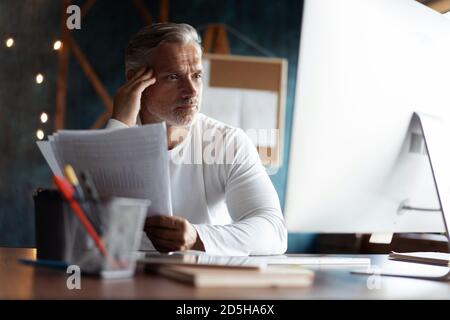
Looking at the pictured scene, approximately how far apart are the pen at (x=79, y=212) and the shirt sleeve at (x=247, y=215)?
1.10 feet

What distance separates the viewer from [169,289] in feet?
1.83

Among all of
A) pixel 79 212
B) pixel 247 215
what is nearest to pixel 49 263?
pixel 79 212

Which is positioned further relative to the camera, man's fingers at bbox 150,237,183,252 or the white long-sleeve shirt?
the white long-sleeve shirt

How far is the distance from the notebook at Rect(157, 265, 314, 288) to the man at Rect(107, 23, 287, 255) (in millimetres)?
391

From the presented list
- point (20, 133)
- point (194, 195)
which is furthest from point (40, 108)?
point (194, 195)

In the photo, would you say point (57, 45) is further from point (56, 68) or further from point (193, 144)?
point (193, 144)

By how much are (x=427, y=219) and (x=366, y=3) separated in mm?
344

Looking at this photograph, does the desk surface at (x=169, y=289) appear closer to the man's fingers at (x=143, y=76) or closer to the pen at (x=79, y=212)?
the pen at (x=79, y=212)

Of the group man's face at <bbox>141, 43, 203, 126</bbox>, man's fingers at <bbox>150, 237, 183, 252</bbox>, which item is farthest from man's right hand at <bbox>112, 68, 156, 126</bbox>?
man's fingers at <bbox>150, 237, 183, 252</bbox>

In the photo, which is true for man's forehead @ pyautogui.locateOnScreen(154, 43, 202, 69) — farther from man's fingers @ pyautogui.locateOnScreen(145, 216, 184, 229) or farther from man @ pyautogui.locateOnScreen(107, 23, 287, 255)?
man's fingers @ pyautogui.locateOnScreen(145, 216, 184, 229)

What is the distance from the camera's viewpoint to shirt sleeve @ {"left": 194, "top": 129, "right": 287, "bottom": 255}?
0.98 m

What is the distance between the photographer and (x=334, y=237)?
397 cm

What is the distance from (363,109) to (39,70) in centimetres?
306

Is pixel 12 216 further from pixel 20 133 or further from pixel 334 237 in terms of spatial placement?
pixel 334 237
